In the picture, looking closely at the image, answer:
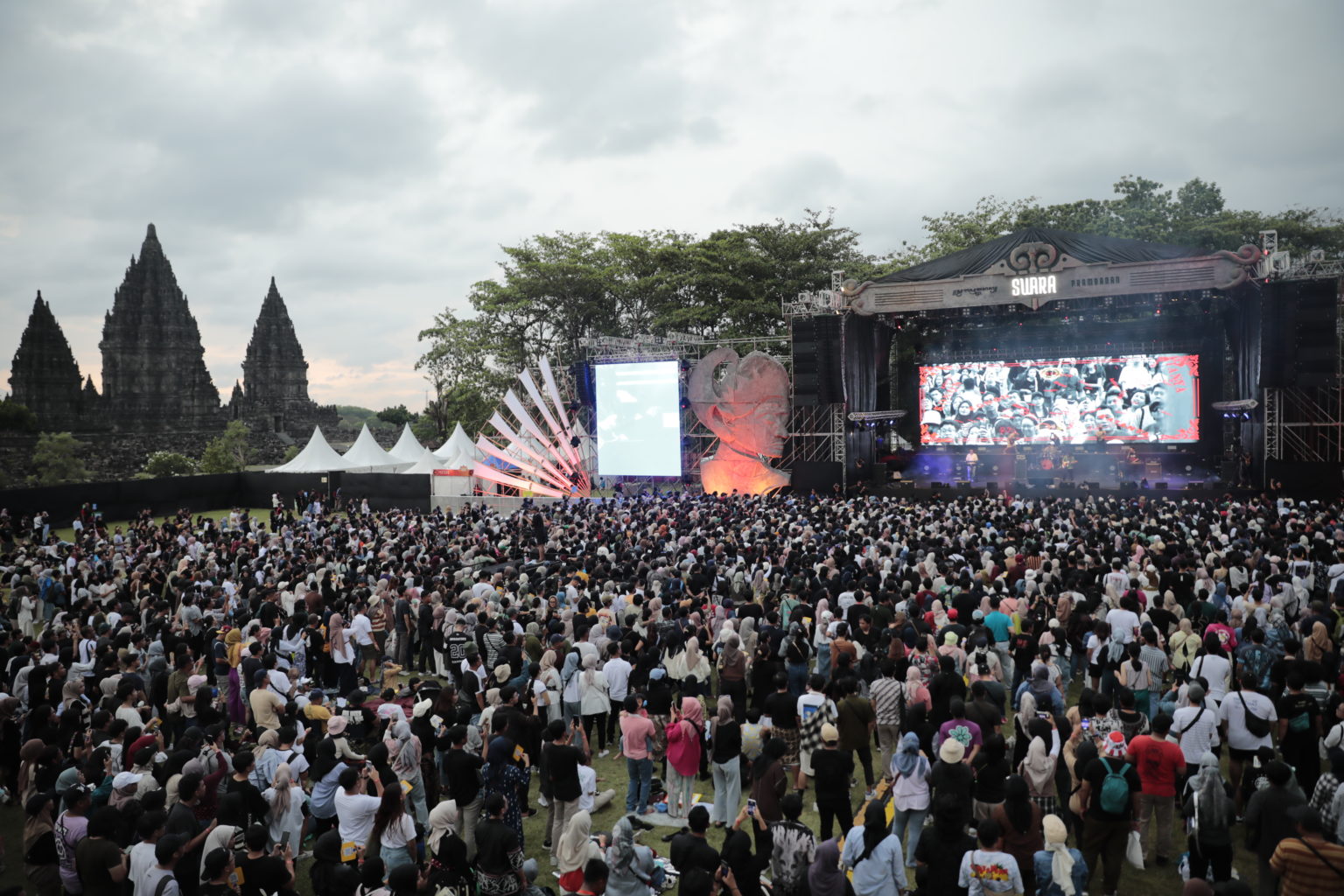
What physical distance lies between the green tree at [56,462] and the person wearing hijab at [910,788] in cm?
4209

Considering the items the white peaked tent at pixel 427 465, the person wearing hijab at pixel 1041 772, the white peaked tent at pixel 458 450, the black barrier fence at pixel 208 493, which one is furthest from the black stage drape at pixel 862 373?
the person wearing hijab at pixel 1041 772

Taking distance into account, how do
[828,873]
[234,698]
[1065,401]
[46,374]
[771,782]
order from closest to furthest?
[828,873] < [771,782] < [234,698] < [1065,401] < [46,374]

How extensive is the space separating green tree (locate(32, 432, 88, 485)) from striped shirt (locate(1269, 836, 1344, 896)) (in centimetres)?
4424

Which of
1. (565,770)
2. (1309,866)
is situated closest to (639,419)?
(565,770)

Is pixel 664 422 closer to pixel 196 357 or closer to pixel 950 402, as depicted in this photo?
pixel 950 402

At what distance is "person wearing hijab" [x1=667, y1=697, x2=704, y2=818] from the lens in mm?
6543

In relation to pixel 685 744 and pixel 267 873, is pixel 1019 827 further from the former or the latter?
pixel 267 873

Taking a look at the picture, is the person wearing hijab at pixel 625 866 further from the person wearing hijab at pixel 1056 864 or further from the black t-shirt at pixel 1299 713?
the black t-shirt at pixel 1299 713

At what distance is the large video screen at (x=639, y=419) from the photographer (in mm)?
27156

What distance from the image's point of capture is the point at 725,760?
246 inches

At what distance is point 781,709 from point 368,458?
31.3m

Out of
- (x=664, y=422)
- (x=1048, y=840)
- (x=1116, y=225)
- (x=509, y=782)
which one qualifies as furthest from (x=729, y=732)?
(x=1116, y=225)

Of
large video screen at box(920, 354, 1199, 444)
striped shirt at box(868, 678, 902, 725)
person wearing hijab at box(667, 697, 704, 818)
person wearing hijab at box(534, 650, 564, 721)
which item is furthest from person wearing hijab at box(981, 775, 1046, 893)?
large video screen at box(920, 354, 1199, 444)

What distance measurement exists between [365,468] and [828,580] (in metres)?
28.2
